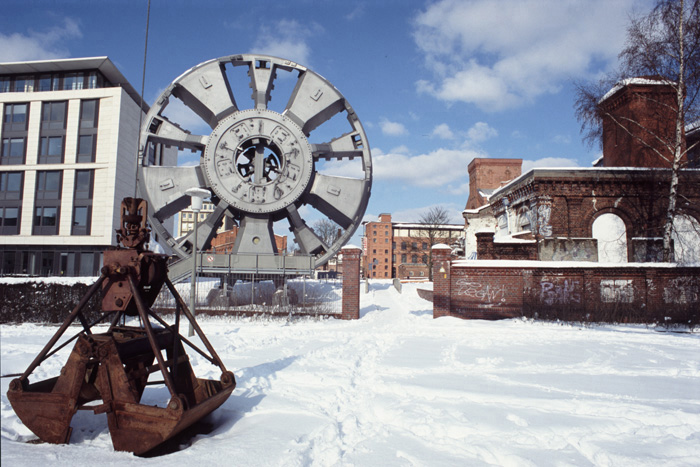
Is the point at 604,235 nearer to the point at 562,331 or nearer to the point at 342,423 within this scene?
the point at 562,331

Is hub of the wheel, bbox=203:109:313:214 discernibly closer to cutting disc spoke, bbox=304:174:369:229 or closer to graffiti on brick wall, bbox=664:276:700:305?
cutting disc spoke, bbox=304:174:369:229

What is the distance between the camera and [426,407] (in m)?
5.22

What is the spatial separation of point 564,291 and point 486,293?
264 cm

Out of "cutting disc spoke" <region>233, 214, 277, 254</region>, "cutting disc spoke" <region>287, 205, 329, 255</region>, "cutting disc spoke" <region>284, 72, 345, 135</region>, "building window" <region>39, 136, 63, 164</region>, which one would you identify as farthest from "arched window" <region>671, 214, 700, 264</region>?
"building window" <region>39, 136, 63, 164</region>

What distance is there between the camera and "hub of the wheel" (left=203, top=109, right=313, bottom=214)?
18938mm

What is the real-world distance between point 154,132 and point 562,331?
18.3 m

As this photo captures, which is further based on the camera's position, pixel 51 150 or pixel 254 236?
pixel 51 150

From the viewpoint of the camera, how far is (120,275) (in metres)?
3.97

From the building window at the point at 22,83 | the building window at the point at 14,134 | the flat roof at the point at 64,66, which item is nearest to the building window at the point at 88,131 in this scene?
the flat roof at the point at 64,66

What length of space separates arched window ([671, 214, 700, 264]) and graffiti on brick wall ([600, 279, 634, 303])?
21.0ft

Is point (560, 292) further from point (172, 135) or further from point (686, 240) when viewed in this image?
point (172, 135)

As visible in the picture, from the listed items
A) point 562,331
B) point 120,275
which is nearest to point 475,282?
point 562,331

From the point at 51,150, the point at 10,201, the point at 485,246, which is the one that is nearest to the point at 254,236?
the point at 485,246

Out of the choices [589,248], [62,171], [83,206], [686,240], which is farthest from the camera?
[62,171]
